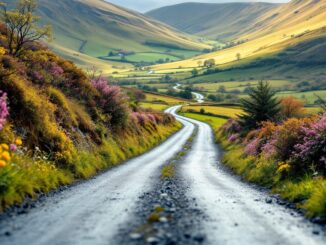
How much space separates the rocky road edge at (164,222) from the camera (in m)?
9.71

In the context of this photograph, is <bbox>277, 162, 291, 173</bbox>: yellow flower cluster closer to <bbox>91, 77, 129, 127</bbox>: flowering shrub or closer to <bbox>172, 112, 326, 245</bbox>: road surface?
<bbox>172, 112, 326, 245</bbox>: road surface

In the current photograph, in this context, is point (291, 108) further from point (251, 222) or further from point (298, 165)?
point (251, 222)

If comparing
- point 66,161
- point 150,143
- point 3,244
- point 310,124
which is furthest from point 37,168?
point 150,143

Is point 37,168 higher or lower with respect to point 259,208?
higher

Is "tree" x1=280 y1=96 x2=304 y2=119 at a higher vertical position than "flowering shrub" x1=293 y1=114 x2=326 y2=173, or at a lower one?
higher

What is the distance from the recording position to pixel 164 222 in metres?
11.4

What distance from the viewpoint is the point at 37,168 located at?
18266 mm

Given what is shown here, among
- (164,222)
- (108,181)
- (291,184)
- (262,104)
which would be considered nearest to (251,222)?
(164,222)

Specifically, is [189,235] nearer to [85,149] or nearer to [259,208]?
[259,208]

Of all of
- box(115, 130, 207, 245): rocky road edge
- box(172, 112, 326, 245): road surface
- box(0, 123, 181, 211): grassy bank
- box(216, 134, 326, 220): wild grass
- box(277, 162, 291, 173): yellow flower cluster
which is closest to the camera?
box(115, 130, 207, 245): rocky road edge

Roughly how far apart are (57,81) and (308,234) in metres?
24.7

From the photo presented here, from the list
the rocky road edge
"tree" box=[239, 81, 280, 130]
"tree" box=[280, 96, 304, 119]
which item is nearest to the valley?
the rocky road edge

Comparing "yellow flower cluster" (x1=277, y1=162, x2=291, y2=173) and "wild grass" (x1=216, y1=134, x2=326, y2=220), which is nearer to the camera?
"wild grass" (x1=216, y1=134, x2=326, y2=220)

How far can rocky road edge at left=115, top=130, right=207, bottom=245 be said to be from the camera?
9.71 metres
